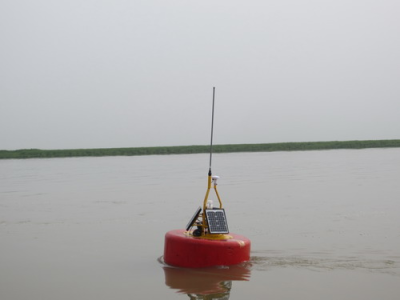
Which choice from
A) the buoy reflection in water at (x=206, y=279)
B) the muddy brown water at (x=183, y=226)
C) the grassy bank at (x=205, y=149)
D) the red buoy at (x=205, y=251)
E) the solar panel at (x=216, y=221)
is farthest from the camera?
the grassy bank at (x=205, y=149)

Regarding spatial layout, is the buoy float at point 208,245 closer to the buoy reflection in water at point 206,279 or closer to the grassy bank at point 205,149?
the buoy reflection in water at point 206,279

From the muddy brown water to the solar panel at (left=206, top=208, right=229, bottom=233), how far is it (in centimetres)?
63

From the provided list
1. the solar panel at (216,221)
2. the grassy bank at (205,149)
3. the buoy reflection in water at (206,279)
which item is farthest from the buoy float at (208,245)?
the grassy bank at (205,149)

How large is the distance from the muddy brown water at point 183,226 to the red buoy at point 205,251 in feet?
0.47

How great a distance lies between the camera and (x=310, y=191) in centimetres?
2433

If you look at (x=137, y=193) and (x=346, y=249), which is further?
(x=137, y=193)

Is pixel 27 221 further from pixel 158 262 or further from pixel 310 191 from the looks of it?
pixel 310 191

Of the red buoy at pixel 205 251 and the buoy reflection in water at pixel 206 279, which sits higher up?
the red buoy at pixel 205 251

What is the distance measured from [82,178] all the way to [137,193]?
1027cm

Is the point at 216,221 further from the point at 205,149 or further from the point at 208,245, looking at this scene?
the point at 205,149

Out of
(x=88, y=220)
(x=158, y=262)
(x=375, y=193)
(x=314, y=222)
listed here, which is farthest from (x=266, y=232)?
(x=375, y=193)

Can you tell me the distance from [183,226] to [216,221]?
17.7ft

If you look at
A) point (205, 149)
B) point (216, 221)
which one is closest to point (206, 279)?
point (216, 221)

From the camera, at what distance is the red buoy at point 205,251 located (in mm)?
10719
